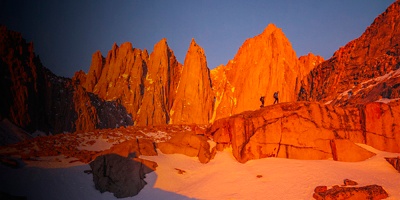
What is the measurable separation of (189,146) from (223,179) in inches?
212

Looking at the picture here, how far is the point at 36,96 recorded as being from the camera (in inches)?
1763

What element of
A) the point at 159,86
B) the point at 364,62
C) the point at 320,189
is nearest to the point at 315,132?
the point at 320,189

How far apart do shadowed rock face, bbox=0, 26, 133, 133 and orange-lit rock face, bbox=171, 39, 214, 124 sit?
24.3 metres

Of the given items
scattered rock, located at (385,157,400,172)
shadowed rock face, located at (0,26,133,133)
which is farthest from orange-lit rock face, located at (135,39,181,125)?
scattered rock, located at (385,157,400,172)

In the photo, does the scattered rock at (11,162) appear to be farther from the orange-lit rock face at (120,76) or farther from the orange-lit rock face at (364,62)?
the orange-lit rock face at (120,76)

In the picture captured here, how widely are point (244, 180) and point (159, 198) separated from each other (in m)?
5.28

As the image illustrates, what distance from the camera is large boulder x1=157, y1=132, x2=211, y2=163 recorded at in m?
22.1

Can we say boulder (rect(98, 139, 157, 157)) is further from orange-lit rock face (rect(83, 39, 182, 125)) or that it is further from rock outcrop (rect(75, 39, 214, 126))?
orange-lit rock face (rect(83, 39, 182, 125))

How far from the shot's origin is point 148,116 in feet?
252

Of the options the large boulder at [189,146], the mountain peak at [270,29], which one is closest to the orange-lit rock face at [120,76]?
the mountain peak at [270,29]

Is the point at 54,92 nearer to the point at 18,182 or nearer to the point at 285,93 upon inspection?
the point at 18,182

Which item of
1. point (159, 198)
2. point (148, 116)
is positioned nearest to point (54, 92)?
point (148, 116)

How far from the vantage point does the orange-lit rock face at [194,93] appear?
78.6 metres

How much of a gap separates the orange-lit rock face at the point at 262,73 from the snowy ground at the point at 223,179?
57277 millimetres
